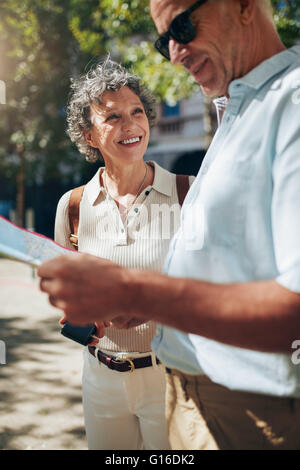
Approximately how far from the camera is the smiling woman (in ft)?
6.30

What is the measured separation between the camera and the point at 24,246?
1.12m

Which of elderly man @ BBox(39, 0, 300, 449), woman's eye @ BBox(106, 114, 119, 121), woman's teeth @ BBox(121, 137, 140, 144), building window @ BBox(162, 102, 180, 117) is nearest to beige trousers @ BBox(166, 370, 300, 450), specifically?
elderly man @ BBox(39, 0, 300, 449)

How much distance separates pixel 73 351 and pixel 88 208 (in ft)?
12.0

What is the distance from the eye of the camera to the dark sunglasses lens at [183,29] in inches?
40.5

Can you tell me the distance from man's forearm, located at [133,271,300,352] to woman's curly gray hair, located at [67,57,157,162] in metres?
1.62

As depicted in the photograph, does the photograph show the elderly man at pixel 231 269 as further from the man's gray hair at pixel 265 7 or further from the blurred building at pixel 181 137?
the blurred building at pixel 181 137

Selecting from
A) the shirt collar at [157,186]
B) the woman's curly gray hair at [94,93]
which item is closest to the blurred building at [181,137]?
the woman's curly gray hair at [94,93]

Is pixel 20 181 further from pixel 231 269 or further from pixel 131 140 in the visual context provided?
pixel 231 269

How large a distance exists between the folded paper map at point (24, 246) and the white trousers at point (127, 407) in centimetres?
91

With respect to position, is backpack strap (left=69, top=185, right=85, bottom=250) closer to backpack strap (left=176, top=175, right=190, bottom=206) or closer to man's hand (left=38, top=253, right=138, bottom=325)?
backpack strap (left=176, top=175, right=190, bottom=206)

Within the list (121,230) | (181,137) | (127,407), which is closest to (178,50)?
(121,230)

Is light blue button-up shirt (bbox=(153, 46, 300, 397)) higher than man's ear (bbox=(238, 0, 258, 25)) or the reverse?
the reverse

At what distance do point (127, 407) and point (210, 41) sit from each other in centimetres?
152
